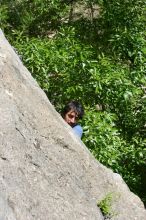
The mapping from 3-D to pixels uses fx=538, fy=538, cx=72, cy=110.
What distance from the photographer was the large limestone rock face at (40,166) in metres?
4.66

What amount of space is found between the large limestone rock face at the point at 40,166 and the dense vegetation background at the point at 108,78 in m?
1.72

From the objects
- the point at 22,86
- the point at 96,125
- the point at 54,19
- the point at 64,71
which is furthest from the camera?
the point at 54,19

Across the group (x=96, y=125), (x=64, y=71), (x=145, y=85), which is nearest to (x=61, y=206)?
(x=96, y=125)

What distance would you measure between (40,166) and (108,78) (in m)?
3.02

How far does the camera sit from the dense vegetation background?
7672 millimetres

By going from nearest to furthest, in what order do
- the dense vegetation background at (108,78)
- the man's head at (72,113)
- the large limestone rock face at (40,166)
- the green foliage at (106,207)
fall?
the large limestone rock face at (40,166)
the green foliage at (106,207)
the man's head at (72,113)
the dense vegetation background at (108,78)

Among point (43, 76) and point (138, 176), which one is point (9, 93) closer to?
point (43, 76)

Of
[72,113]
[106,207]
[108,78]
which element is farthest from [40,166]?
[108,78]

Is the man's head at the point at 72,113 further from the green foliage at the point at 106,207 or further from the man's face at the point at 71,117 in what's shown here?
the green foliage at the point at 106,207

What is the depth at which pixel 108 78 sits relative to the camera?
25.5 ft

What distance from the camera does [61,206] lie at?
5051 millimetres

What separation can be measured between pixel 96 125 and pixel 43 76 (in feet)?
4.15

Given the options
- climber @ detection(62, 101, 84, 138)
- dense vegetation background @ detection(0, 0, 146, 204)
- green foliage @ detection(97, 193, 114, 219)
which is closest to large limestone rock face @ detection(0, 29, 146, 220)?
green foliage @ detection(97, 193, 114, 219)

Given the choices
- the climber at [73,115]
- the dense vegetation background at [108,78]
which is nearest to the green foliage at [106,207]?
the climber at [73,115]
